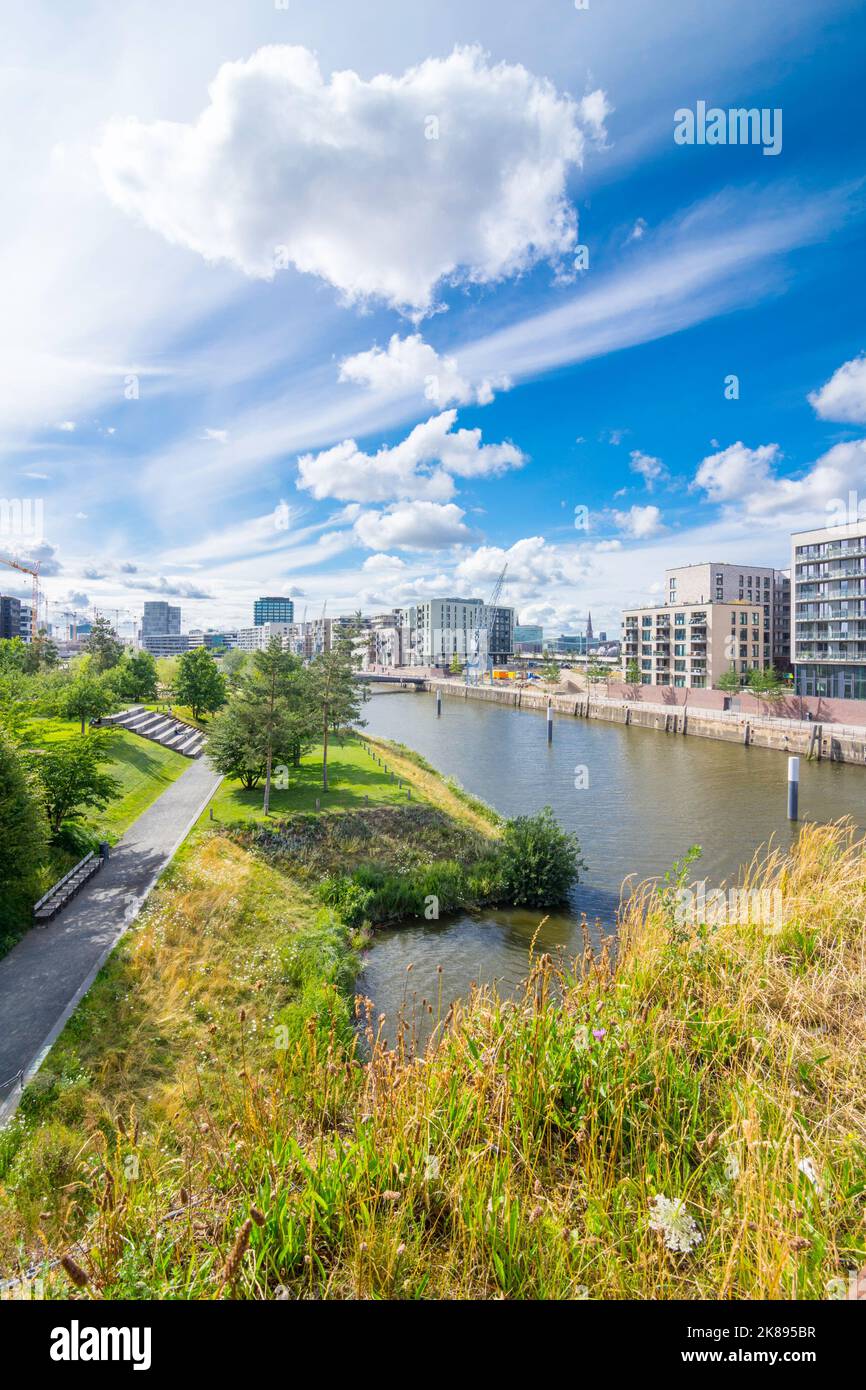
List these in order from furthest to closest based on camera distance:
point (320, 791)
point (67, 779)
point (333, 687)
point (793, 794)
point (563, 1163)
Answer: point (793, 794) → point (333, 687) → point (320, 791) → point (67, 779) → point (563, 1163)

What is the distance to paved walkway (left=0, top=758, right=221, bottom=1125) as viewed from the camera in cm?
1041

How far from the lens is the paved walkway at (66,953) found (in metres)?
10.4

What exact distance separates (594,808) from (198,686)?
33.5m

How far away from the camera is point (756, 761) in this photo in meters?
50.7

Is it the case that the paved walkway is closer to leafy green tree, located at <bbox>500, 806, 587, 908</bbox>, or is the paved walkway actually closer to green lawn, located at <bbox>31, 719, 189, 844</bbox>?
green lawn, located at <bbox>31, 719, 189, 844</bbox>

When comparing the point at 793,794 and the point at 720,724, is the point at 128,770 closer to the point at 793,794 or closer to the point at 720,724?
the point at 793,794

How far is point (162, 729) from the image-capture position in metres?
41.7

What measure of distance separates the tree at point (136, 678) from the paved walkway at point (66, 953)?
3227 centimetres

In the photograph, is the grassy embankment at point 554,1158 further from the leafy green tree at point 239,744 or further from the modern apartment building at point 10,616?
the modern apartment building at point 10,616

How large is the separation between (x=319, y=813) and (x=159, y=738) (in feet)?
63.1

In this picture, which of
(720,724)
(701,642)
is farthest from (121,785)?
(701,642)

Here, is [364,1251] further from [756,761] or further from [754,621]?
[754,621]

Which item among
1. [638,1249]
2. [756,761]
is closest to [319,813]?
[638,1249]
